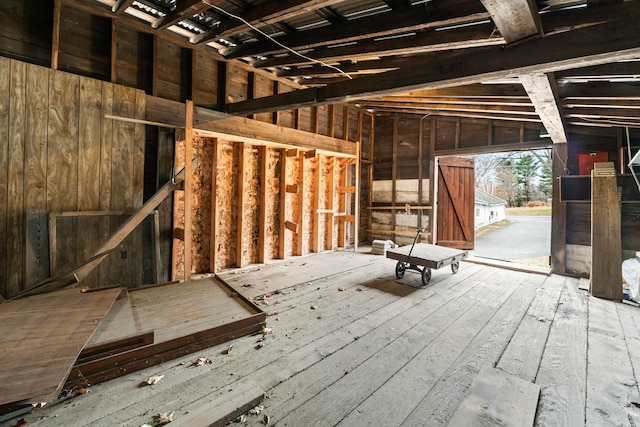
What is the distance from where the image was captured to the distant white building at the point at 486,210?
13159mm

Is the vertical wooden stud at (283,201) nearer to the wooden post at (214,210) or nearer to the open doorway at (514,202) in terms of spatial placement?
the wooden post at (214,210)

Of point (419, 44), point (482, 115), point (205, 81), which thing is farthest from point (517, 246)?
point (205, 81)

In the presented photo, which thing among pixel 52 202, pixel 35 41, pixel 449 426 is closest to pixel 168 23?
pixel 35 41

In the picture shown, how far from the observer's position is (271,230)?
523 cm

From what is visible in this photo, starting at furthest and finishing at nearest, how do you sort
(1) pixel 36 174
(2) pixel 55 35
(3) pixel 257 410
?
(2) pixel 55 35 → (1) pixel 36 174 → (3) pixel 257 410

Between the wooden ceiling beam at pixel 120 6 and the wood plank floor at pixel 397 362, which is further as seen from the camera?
the wooden ceiling beam at pixel 120 6

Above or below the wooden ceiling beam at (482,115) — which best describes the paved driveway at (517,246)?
below

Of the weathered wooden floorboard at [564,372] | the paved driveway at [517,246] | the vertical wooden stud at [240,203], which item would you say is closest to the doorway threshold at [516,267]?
the paved driveway at [517,246]

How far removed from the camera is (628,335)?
8.48 ft

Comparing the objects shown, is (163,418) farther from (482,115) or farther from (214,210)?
(482,115)

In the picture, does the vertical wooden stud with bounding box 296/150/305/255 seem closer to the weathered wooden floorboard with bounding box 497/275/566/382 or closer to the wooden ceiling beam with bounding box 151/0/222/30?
the wooden ceiling beam with bounding box 151/0/222/30

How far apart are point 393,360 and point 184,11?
370 cm

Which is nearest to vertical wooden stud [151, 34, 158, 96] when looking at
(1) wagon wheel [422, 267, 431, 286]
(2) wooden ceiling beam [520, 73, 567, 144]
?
(2) wooden ceiling beam [520, 73, 567, 144]

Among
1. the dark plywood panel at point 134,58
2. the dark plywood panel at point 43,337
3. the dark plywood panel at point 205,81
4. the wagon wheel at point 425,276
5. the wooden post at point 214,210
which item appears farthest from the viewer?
the wooden post at point 214,210
